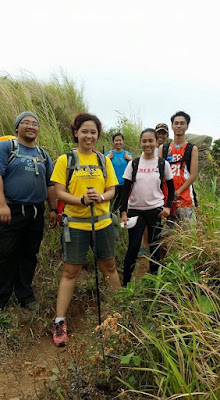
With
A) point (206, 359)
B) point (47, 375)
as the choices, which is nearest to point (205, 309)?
point (206, 359)

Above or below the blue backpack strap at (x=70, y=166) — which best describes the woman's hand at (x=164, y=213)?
below

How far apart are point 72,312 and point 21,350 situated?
2.59ft

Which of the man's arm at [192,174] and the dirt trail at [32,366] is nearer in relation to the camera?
the dirt trail at [32,366]

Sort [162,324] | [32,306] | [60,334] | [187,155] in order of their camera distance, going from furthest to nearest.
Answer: [187,155] < [32,306] < [60,334] < [162,324]

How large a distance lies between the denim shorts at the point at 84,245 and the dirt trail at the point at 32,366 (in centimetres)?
59

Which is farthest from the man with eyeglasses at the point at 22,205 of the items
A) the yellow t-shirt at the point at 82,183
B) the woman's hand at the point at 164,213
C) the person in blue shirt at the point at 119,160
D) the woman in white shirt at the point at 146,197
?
the person in blue shirt at the point at 119,160

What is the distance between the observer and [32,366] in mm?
2215

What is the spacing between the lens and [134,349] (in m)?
2.14

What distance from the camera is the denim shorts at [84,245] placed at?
124 inches

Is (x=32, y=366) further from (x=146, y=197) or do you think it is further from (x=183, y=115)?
(x=183, y=115)

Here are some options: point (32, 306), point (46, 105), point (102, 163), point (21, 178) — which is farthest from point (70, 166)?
point (46, 105)

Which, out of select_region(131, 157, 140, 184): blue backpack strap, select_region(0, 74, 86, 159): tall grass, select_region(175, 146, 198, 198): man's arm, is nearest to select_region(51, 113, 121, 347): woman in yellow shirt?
select_region(131, 157, 140, 184): blue backpack strap

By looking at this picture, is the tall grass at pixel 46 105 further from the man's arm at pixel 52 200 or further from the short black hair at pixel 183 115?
the short black hair at pixel 183 115

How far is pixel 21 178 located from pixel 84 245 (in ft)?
3.04
